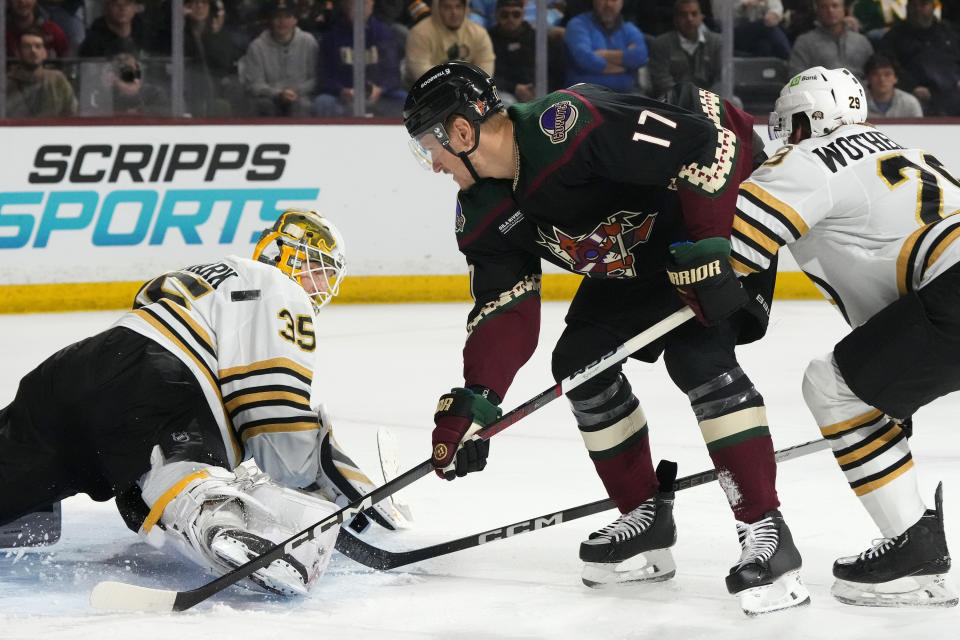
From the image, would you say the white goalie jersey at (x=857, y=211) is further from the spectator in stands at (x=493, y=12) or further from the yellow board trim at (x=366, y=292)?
the spectator in stands at (x=493, y=12)

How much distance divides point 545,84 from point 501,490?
12.4 feet

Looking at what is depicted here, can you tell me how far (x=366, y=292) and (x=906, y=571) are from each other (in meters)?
4.30

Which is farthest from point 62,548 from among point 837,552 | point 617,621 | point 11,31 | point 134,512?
point 11,31

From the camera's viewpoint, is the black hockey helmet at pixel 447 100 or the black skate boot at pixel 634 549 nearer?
the black hockey helmet at pixel 447 100

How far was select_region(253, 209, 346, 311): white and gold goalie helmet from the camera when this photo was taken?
2.78 m

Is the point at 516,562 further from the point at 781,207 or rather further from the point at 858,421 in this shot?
the point at 781,207

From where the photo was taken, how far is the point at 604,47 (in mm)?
6680

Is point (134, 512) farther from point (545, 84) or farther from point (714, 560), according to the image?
point (545, 84)

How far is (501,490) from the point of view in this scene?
3238 millimetres

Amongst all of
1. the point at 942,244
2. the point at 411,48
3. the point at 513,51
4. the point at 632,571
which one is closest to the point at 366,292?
the point at 411,48

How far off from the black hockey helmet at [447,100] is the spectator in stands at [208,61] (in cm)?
410

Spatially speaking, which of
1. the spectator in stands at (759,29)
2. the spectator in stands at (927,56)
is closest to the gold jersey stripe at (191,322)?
the spectator in stands at (759,29)

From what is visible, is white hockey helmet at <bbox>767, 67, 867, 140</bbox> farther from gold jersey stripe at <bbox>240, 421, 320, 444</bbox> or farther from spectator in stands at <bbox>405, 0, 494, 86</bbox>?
spectator in stands at <bbox>405, 0, 494, 86</bbox>

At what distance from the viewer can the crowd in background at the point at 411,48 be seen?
20.4 ft
